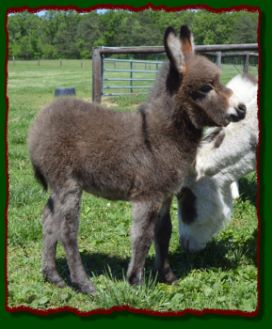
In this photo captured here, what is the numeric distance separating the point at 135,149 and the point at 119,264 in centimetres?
127

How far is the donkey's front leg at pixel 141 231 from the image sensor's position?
3672 millimetres

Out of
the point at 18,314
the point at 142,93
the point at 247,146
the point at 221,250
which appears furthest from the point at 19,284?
the point at 142,93

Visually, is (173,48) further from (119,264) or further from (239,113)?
(119,264)

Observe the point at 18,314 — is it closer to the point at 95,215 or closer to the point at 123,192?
the point at 123,192

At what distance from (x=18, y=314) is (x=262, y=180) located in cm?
170

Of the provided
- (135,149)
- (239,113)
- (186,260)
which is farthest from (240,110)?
(186,260)

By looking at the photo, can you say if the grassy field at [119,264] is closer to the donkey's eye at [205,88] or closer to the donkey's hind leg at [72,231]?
→ the donkey's hind leg at [72,231]

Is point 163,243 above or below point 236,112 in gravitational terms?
below

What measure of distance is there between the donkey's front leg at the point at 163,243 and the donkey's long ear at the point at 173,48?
1.25 m

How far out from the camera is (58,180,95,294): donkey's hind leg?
12.5 ft

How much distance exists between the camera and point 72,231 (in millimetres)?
3844

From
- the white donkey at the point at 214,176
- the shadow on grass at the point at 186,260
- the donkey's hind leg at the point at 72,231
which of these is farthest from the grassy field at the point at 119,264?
the white donkey at the point at 214,176

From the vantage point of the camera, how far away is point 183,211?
14.8ft

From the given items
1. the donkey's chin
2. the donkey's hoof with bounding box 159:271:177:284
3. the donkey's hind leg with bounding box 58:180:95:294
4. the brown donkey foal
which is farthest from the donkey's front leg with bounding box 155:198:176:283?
the donkey's chin
